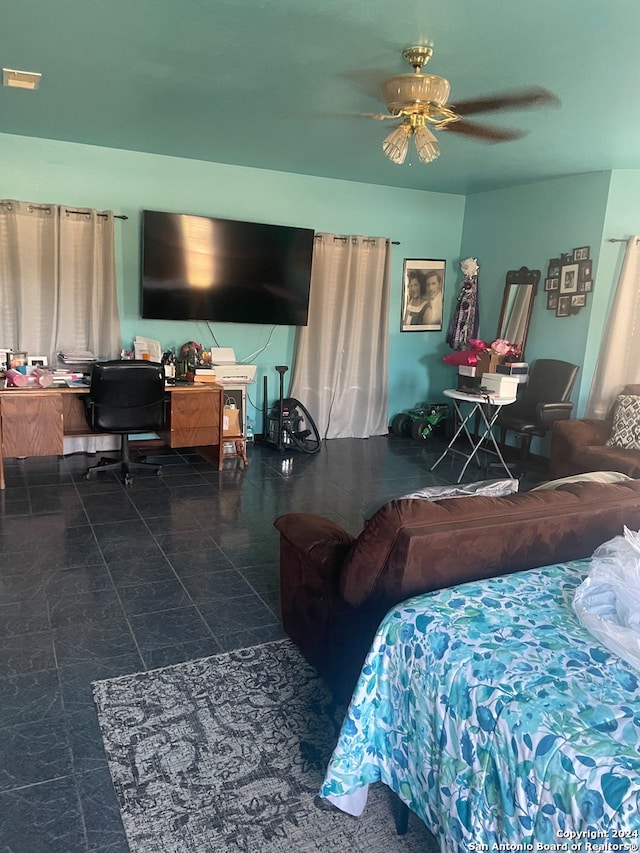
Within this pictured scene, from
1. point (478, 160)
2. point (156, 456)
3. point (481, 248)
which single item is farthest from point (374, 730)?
point (481, 248)

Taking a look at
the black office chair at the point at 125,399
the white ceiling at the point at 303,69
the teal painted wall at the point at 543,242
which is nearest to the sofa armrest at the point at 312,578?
the white ceiling at the point at 303,69

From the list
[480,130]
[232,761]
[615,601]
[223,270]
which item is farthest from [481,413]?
[232,761]

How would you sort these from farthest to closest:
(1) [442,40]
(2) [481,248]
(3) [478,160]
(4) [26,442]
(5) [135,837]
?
(2) [481,248] < (3) [478,160] < (4) [26,442] < (1) [442,40] < (5) [135,837]

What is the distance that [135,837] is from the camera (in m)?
1.57

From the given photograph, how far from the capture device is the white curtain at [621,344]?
484 centimetres

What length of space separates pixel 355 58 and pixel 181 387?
270 cm

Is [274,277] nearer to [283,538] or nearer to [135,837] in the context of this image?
[283,538]

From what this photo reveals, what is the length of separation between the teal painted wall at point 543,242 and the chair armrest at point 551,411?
285mm

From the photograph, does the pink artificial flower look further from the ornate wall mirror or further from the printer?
the printer

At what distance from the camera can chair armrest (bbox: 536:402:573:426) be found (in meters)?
4.93

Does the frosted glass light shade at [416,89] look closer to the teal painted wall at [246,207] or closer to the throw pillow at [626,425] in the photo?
the teal painted wall at [246,207]

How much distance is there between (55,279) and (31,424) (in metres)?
1.24

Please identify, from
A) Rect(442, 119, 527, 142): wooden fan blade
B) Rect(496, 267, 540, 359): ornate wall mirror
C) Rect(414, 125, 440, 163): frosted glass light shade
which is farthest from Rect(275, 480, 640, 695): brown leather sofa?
Rect(496, 267, 540, 359): ornate wall mirror

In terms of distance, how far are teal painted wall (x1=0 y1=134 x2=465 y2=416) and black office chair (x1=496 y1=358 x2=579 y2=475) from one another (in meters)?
1.43
